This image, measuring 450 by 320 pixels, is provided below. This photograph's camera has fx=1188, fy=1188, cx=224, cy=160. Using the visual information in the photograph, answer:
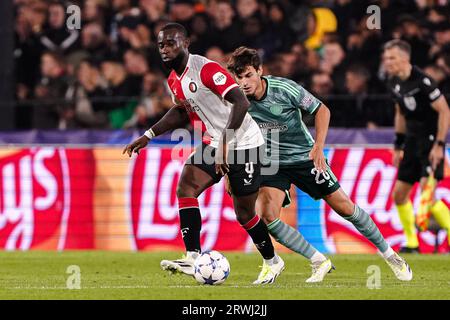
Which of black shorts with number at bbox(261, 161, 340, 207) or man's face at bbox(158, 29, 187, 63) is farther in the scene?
black shorts with number at bbox(261, 161, 340, 207)

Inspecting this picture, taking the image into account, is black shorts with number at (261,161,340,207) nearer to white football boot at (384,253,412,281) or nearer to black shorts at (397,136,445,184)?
white football boot at (384,253,412,281)

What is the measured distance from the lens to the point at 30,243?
14594 millimetres

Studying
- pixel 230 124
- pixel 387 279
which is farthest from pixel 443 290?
pixel 230 124

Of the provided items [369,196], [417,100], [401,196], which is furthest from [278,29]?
[401,196]

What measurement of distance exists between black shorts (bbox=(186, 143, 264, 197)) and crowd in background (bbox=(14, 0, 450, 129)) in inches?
221

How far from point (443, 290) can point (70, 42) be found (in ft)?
32.7

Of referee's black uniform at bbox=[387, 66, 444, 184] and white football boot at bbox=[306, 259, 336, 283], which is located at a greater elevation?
referee's black uniform at bbox=[387, 66, 444, 184]

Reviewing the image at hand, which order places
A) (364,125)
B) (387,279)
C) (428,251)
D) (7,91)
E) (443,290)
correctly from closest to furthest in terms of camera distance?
1. (443,290)
2. (387,279)
3. (428,251)
4. (364,125)
5. (7,91)

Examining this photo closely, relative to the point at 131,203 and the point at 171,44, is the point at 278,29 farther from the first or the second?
the point at 171,44

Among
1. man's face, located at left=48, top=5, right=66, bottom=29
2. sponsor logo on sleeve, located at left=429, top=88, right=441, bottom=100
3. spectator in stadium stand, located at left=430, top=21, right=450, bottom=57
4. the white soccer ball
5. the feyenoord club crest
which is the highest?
man's face, located at left=48, top=5, right=66, bottom=29

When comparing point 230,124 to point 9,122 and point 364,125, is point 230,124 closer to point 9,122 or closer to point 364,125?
point 364,125

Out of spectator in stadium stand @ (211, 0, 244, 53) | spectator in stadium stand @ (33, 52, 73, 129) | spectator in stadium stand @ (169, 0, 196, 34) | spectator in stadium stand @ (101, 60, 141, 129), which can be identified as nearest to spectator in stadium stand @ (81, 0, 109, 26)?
spectator in stadium stand @ (33, 52, 73, 129)

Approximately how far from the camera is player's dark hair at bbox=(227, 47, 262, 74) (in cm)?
918

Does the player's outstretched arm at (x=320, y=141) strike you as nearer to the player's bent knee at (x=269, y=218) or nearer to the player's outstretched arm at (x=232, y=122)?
the player's bent knee at (x=269, y=218)
